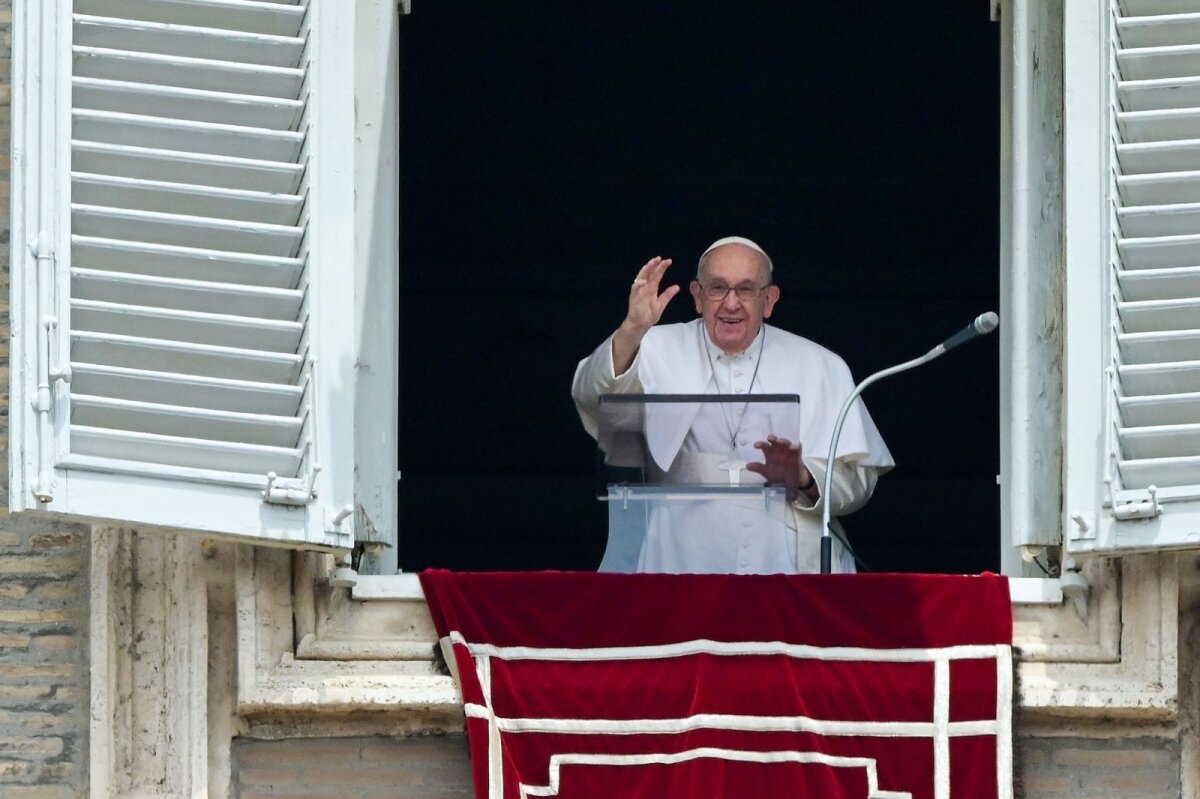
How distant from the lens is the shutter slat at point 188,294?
20.5 ft

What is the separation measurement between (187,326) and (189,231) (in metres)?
0.20

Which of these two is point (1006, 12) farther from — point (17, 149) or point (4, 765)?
point (4, 765)

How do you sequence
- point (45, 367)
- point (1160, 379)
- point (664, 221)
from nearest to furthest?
point (45, 367), point (1160, 379), point (664, 221)

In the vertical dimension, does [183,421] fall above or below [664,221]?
below

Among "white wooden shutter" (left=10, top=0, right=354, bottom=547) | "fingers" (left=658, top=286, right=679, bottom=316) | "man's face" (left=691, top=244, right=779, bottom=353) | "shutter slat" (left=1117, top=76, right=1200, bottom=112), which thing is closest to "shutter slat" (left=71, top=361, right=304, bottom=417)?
"white wooden shutter" (left=10, top=0, right=354, bottom=547)

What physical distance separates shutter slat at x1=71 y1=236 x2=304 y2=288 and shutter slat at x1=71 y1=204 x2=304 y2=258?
0.02m

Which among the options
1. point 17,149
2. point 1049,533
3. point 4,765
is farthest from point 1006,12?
point 4,765

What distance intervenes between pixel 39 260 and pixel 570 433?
4.25m

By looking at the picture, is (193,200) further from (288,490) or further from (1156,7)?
(1156,7)

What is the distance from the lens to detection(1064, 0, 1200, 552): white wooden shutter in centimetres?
627

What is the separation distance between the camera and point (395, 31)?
6.89m

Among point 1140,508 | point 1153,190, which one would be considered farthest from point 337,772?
point 1153,190

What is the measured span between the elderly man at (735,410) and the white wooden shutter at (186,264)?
876 millimetres

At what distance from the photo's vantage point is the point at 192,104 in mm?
6398
